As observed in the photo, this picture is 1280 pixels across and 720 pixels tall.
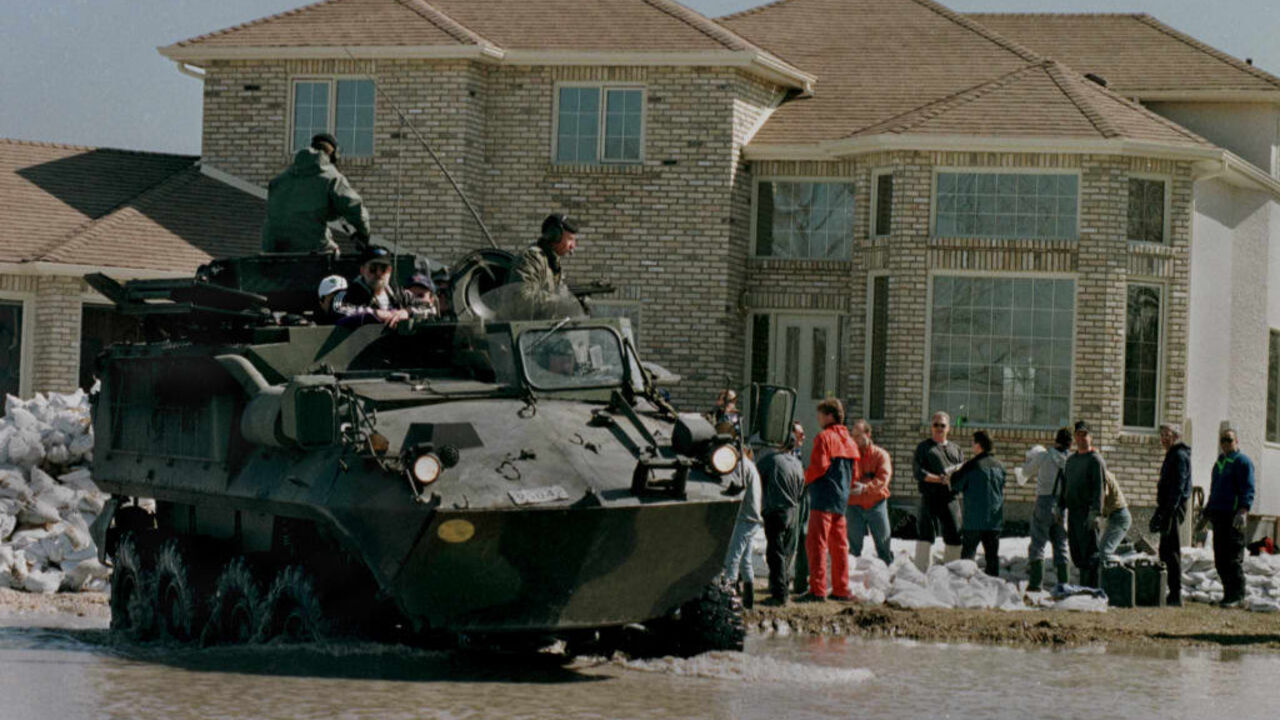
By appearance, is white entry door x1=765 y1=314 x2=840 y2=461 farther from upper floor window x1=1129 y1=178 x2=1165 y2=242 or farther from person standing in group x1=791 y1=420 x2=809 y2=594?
person standing in group x1=791 y1=420 x2=809 y2=594

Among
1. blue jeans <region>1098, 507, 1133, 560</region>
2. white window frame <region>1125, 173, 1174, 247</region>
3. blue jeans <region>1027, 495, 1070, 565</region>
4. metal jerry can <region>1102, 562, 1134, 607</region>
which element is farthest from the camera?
white window frame <region>1125, 173, 1174, 247</region>

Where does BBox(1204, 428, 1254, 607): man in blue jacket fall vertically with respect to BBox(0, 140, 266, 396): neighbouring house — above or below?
below

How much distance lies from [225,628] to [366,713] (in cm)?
330

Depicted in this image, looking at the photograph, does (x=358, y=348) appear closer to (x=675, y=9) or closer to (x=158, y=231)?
(x=158, y=231)

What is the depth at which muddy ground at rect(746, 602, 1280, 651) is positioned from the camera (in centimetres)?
1636

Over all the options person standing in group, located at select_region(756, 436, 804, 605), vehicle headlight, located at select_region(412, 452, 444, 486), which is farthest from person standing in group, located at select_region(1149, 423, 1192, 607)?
vehicle headlight, located at select_region(412, 452, 444, 486)

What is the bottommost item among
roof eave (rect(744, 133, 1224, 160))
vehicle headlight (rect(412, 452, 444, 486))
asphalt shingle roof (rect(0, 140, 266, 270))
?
vehicle headlight (rect(412, 452, 444, 486))

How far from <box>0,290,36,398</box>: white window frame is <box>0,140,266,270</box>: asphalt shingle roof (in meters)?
0.60

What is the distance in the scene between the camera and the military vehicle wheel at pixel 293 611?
12711 millimetres

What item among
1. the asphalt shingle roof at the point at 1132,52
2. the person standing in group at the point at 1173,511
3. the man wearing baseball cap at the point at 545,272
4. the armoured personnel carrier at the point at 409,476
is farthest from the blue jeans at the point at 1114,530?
the asphalt shingle roof at the point at 1132,52

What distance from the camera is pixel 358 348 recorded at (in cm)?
1392

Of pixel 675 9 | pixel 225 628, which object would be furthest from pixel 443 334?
pixel 675 9

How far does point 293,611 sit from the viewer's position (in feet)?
42.4

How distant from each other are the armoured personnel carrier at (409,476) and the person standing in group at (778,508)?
393 centimetres
